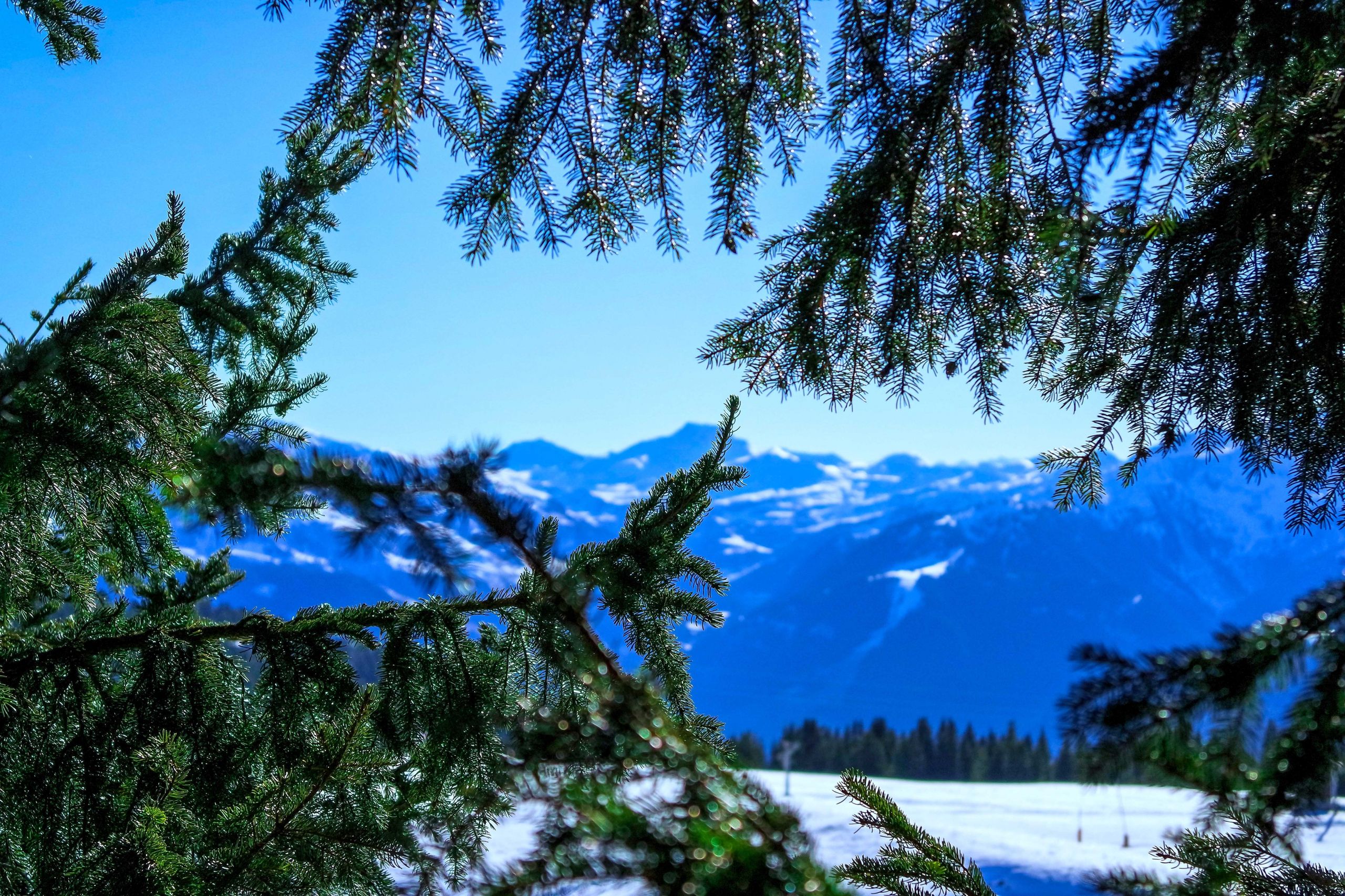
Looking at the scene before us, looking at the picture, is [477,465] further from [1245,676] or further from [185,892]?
[185,892]

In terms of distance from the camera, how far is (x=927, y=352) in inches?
111

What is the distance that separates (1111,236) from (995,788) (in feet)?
232

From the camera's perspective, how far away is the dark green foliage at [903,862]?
132cm

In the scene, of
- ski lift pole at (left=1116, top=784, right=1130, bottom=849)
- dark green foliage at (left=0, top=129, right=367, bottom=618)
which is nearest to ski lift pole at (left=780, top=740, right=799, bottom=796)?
ski lift pole at (left=1116, top=784, right=1130, bottom=849)

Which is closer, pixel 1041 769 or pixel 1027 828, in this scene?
pixel 1027 828

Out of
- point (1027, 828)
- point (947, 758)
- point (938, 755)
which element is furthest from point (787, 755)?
point (947, 758)

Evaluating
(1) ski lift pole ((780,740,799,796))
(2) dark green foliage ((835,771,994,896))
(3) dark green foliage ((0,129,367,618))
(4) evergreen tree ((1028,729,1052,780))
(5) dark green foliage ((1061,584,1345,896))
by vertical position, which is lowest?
(2) dark green foliage ((835,771,994,896))

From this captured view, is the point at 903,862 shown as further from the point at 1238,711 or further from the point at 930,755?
the point at 930,755

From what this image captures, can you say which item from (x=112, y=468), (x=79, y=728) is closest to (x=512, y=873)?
(x=112, y=468)

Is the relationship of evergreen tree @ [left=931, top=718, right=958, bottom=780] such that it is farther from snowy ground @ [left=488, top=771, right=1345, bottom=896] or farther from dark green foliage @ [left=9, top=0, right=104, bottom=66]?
dark green foliage @ [left=9, top=0, right=104, bottom=66]

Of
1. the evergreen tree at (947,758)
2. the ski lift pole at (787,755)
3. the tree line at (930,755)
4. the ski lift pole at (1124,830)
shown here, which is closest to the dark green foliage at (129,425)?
the ski lift pole at (787,755)

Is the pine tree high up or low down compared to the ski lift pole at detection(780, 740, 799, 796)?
down

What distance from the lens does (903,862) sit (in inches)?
54.9

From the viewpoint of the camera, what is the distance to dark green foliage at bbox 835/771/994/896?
1.32m
